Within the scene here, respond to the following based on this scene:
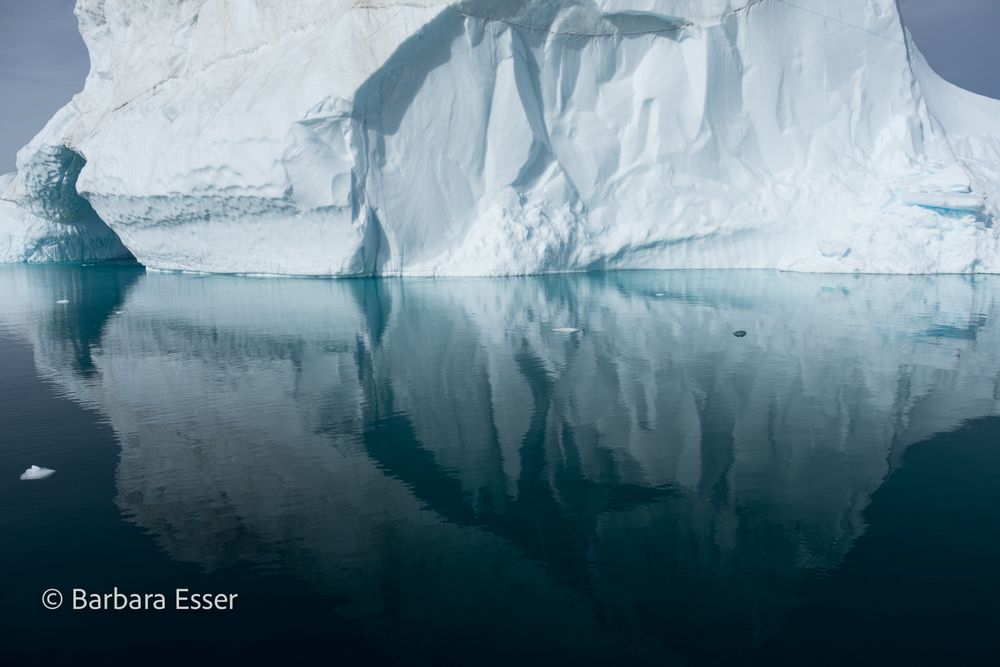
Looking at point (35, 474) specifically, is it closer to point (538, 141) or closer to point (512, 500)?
point (512, 500)

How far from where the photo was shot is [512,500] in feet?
13.0

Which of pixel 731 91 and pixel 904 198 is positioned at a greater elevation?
pixel 731 91

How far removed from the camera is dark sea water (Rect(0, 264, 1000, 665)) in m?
2.81

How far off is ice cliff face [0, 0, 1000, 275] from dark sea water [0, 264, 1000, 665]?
26.3 feet

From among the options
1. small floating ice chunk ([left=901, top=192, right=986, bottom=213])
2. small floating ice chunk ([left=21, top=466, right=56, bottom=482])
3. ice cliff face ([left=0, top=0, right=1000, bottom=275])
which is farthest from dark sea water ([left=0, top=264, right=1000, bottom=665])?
small floating ice chunk ([left=901, top=192, right=986, bottom=213])

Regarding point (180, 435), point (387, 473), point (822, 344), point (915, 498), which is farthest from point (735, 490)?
point (822, 344)

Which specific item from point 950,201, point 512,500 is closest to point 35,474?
point 512,500

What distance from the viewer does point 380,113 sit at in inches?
614

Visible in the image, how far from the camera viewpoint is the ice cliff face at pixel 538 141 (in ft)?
50.8

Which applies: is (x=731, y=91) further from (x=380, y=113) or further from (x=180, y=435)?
(x=180, y=435)

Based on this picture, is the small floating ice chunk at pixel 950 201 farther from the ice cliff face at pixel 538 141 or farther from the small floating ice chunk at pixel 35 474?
the small floating ice chunk at pixel 35 474

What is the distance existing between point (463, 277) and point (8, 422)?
11.5 meters

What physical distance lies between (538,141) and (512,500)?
14.0 m

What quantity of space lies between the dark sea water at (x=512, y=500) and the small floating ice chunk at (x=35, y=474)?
0.05m
